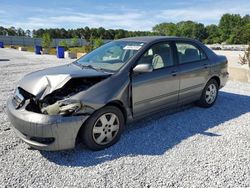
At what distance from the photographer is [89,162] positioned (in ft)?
10.3

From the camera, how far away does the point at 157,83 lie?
4.07 meters

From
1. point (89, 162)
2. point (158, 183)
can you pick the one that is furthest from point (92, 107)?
point (158, 183)

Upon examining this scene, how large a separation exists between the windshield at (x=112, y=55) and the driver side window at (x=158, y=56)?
18cm

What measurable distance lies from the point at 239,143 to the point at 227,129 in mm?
526

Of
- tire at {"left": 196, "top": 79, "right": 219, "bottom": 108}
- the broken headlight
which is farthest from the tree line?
the broken headlight

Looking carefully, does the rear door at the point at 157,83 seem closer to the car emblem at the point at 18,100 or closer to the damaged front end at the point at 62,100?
the damaged front end at the point at 62,100

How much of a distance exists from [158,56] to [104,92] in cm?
141

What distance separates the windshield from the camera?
3907 mm

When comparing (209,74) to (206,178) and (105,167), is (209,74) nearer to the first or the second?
(206,178)

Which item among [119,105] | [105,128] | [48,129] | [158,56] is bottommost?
[105,128]

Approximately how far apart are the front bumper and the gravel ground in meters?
0.26

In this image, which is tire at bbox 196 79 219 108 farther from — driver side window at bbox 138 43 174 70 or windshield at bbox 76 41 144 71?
windshield at bbox 76 41 144 71

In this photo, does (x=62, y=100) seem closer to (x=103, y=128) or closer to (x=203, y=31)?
(x=103, y=128)

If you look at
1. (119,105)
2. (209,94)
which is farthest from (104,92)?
(209,94)
